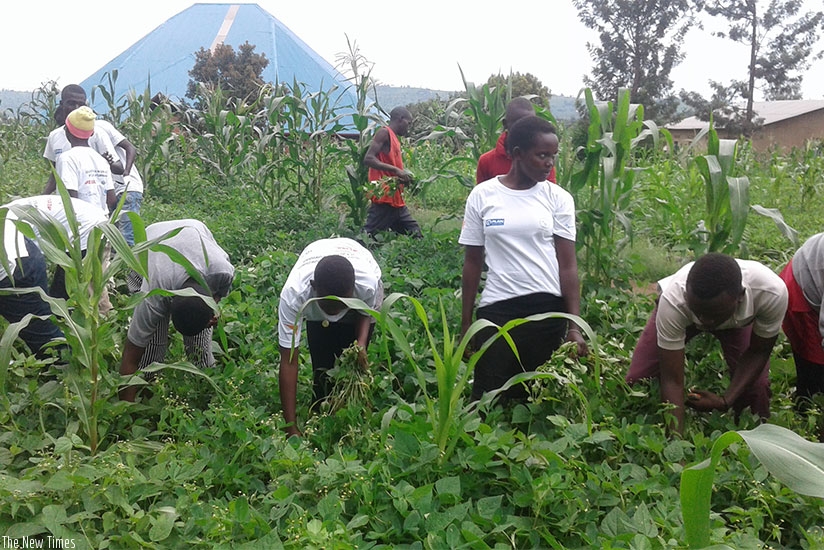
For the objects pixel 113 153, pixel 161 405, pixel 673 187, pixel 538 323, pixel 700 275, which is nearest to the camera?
pixel 700 275

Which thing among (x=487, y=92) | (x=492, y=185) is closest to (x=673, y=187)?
(x=487, y=92)

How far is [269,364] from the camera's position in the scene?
3891 millimetres

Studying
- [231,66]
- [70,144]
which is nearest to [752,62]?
[231,66]

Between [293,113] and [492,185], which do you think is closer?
[492,185]

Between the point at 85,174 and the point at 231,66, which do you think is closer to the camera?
the point at 85,174

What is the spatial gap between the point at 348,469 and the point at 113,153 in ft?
14.8

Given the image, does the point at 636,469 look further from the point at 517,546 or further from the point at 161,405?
the point at 161,405

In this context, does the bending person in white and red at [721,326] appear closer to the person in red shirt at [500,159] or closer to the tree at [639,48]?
the person in red shirt at [500,159]

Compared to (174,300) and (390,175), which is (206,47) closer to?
(390,175)

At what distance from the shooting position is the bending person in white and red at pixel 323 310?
2.97 meters

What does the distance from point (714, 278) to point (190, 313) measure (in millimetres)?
2174

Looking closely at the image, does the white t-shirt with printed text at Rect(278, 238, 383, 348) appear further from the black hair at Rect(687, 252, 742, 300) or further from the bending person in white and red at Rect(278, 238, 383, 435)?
the black hair at Rect(687, 252, 742, 300)

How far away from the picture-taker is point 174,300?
3119mm

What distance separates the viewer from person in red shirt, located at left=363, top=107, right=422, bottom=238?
242 inches
